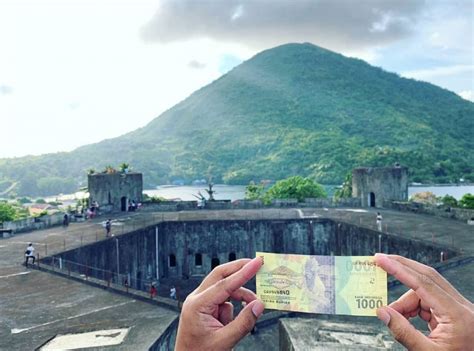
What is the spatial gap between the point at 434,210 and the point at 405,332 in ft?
86.6

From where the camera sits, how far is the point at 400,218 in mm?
26984

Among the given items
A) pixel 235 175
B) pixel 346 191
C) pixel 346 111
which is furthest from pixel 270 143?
pixel 346 191

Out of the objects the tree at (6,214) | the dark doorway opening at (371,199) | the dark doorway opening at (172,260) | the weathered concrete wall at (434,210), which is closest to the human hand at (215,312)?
the weathered concrete wall at (434,210)

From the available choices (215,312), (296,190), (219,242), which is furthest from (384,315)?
(296,190)

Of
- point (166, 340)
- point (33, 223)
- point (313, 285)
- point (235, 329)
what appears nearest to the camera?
point (235, 329)

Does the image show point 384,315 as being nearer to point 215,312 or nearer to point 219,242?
point 215,312

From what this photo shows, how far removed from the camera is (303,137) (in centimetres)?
14000

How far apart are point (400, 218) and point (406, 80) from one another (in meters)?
173

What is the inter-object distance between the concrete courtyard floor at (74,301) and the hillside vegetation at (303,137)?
253 feet

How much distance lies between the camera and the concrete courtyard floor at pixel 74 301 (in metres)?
9.56

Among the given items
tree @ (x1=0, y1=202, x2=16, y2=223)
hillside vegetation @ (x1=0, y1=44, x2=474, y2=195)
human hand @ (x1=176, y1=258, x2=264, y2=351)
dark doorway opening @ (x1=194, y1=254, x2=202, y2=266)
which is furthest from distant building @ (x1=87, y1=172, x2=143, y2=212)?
hillside vegetation @ (x1=0, y1=44, x2=474, y2=195)

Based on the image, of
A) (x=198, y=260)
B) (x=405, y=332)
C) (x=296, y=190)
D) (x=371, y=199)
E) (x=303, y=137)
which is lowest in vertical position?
(x=198, y=260)

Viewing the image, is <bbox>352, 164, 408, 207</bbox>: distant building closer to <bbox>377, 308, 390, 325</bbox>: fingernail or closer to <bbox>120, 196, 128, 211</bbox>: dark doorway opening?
<bbox>120, 196, 128, 211</bbox>: dark doorway opening

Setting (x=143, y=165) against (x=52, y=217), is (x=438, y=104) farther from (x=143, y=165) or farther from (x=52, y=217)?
(x=52, y=217)
